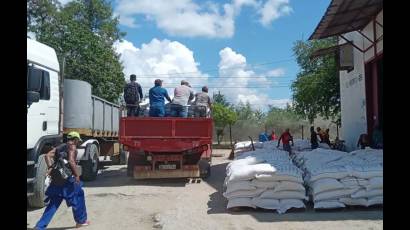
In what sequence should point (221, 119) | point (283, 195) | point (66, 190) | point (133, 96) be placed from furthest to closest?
point (221, 119), point (133, 96), point (283, 195), point (66, 190)

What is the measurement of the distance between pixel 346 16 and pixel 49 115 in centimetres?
874

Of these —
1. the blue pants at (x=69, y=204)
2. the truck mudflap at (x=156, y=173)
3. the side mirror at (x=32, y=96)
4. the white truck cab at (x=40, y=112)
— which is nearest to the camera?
the blue pants at (x=69, y=204)

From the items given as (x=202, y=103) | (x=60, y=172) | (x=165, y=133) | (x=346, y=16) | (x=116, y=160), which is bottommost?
(x=116, y=160)

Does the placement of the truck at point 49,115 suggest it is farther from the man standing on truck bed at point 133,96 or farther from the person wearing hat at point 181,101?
the person wearing hat at point 181,101

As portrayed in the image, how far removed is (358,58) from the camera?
1612cm

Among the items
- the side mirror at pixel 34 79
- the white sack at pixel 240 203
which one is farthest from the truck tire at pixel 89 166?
the white sack at pixel 240 203

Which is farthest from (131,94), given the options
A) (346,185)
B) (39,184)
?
(346,185)

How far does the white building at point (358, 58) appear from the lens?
1317 cm

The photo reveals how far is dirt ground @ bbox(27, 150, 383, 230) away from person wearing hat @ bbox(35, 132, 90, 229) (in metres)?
0.48

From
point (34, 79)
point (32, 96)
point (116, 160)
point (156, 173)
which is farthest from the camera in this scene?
point (116, 160)

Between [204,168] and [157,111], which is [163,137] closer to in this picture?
[157,111]

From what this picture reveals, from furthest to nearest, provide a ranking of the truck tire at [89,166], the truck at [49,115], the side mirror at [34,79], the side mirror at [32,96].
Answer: the truck tire at [89,166]
the truck at [49,115]
the side mirror at [34,79]
the side mirror at [32,96]

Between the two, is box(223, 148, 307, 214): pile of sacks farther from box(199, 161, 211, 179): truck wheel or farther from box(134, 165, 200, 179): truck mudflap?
box(199, 161, 211, 179): truck wheel

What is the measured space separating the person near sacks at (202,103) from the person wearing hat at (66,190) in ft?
17.9
